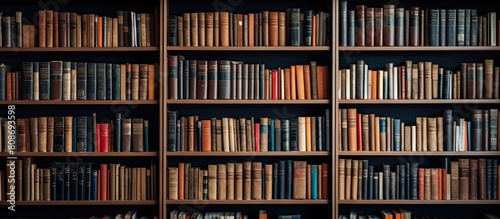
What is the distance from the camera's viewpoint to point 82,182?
3.60m

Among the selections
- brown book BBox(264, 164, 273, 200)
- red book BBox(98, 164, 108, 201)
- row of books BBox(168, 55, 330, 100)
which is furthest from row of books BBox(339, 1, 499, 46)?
red book BBox(98, 164, 108, 201)

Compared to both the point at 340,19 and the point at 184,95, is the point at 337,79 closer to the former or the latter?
the point at 340,19

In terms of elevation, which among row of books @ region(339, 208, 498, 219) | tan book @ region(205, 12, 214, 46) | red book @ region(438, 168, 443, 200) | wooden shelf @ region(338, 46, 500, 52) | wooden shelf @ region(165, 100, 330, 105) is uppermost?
tan book @ region(205, 12, 214, 46)

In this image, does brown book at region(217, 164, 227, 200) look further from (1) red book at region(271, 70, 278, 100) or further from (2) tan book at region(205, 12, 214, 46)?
(2) tan book at region(205, 12, 214, 46)

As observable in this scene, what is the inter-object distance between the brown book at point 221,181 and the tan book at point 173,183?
0.26 m

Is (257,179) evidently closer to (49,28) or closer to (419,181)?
(419,181)

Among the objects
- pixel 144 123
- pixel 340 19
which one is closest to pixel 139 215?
pixel 144 123

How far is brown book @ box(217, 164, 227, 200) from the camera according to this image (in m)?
3.60

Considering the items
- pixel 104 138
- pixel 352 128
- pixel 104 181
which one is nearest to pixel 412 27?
pixel 352 128

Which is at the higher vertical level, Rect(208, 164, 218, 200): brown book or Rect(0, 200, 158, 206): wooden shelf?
Rect(208, 164, 218, 200): brown book

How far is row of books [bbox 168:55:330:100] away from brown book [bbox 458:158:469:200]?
3.11 ft

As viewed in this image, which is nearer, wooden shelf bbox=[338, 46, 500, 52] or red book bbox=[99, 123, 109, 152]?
wooden shelf bbox=[338, 46, 500, 52]

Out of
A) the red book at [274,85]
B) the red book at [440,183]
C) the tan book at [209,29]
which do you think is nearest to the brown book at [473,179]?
the red book at [440,183]

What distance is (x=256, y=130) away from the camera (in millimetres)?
3605
